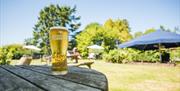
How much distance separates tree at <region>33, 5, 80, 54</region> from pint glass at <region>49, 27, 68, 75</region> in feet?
140

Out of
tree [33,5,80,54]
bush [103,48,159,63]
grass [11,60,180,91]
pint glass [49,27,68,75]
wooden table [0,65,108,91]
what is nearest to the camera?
wooden table [0,65,108,91]

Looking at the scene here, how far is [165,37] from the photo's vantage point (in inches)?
625

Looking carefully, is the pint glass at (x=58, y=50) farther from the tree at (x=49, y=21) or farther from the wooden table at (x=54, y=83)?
the tree at (x=49, y=21)

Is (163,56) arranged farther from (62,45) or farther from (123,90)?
(62,45)

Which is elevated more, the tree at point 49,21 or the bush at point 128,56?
the tree at point 49,21

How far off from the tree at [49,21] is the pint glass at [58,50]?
4272 cm

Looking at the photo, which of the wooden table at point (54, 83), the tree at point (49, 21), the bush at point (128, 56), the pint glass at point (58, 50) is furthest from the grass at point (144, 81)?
the tree at point (49, 21)

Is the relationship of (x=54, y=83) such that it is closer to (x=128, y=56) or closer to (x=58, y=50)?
(x=58, y=50)

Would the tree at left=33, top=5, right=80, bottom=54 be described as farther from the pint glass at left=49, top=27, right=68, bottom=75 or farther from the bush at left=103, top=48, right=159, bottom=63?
the pint glass at left=49, top=27, right=68, bottom=75

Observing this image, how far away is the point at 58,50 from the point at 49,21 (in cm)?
4381

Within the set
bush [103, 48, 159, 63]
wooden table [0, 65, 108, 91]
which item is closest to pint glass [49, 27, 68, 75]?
wooden table [0, 65, 108, 91]

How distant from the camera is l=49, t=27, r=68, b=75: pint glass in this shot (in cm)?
122

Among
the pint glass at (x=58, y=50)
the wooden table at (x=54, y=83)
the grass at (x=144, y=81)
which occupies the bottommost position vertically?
the grass at (x=144, y=81)

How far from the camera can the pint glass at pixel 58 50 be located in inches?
47.9
